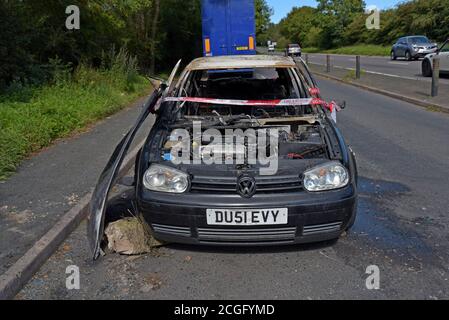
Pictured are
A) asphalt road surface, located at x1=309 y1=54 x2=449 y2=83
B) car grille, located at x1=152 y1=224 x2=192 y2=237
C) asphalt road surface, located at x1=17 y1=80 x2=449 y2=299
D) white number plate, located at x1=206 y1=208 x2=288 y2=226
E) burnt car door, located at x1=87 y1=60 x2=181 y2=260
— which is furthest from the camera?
asphalt road surface, located at x1=309 y1=54 x2=449 y2=83

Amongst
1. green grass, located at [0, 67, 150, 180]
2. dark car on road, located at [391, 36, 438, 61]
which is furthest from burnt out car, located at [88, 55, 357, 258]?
dark car on road, located at [391, 36, 438, 61]

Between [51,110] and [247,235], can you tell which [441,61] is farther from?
[247,235]

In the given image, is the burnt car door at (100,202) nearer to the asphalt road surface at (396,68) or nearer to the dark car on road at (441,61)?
the asphalt road surface at (396,68)

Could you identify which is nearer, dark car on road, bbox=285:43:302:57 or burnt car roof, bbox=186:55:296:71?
burnt car roof, bbox=186:55:296:71

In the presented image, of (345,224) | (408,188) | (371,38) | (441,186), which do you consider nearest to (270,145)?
(345,224)

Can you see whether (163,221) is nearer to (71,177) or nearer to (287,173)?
(287,173)

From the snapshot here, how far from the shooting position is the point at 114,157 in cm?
389

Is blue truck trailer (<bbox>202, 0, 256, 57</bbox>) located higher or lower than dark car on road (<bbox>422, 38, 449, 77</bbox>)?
higher

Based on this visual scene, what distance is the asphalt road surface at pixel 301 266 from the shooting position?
3133 millimetres

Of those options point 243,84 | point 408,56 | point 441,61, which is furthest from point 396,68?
point 243,84

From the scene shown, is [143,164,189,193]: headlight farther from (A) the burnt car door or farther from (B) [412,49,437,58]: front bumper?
(B) [412,49,437,58]: front bumper

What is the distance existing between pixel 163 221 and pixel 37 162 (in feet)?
12.4

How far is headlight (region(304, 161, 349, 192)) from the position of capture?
3410 millimetres

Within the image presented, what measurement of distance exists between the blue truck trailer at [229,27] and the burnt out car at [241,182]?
43.1 ft
